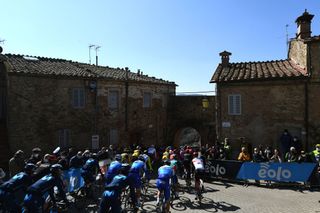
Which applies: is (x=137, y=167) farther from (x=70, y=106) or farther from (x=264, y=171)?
(x=70, y=106)

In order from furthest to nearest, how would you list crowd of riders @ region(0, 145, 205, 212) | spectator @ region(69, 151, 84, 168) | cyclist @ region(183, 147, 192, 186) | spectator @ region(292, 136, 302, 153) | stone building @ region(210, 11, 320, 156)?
stone building @ region(210, 11, 320, 156) < spectator @ region(292, 136, 302, 153) < cyclist @ region(183, 147, 192, 186) < spectator @ region(69, 151, 84, 168) < crowd of riders @ region(0, 145, 205, 212)

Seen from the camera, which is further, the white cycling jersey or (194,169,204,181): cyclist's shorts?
the white cycling jersey

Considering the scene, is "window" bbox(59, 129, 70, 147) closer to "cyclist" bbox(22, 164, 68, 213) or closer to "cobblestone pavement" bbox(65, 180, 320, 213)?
"cobblestone pavement" bbox(65, 180, 320, 213)

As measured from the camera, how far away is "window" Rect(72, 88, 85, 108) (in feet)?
71.4

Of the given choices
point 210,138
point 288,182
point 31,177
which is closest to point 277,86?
point 288,182

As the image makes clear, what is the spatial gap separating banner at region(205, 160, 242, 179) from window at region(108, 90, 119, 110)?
9.74 metres

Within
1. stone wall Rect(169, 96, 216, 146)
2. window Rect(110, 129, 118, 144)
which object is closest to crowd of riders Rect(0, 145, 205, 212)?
window Rect(110, 129, 118, 144)

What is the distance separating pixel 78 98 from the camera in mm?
21938

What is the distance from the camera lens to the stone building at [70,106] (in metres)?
19.4

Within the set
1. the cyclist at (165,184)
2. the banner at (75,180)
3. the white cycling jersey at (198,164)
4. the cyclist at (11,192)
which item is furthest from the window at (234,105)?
the cyclist at (11,192)

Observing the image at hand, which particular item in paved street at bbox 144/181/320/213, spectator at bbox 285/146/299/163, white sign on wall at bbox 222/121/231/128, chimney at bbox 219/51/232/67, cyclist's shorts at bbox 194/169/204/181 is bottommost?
paved street at bbox 144/181/320/213

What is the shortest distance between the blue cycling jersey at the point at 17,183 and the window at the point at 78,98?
12803 millimetres

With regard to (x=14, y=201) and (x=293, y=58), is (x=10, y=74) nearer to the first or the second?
(x=14, y=201)

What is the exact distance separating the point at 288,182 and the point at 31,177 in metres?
10.9
